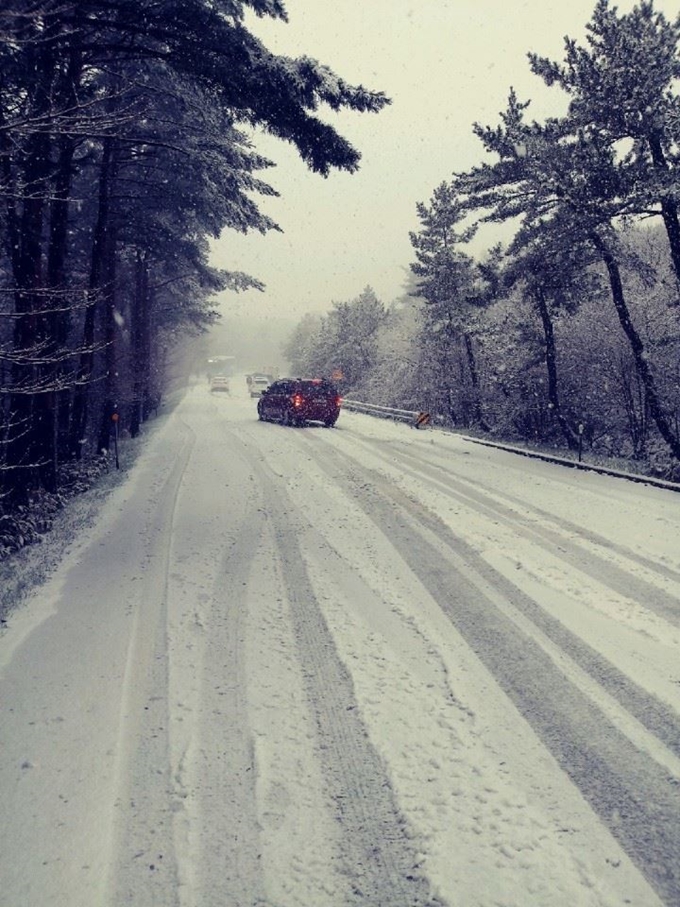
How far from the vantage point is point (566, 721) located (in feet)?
12.6

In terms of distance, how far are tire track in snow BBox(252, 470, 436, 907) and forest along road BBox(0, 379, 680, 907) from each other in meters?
0.01

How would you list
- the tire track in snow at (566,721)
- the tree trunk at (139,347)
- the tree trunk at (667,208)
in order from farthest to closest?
the tree trunk at (139,347) < the tree trunk at (667,208) < the tire track in snow at (566,721)

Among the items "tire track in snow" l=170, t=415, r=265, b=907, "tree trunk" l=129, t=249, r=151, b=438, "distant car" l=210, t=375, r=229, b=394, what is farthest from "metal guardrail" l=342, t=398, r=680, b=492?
"distant car" l=210, t=375, r=229, b=394

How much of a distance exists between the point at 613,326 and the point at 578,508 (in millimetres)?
17115

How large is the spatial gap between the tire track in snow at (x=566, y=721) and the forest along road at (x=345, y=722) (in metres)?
0.02

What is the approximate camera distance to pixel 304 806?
3.09 meters

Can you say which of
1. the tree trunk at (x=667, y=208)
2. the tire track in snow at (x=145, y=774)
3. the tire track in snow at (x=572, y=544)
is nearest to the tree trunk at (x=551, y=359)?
the tree trunk at (x=667, y=208)

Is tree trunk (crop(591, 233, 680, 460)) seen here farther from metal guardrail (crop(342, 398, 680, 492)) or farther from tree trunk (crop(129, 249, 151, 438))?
tree trunk (crop(129, 249, 151, 438))

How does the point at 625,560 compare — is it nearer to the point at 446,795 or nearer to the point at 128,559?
the point at 446,795

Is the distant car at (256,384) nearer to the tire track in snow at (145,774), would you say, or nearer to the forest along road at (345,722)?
the forest along road at (345,722)

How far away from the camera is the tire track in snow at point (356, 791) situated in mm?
2607

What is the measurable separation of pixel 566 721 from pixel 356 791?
1598 mm

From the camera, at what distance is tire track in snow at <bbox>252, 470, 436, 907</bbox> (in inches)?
103

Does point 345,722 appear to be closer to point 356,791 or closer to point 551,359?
point 356,791
